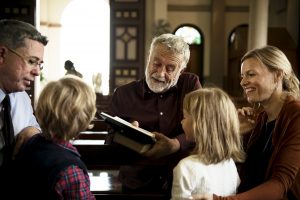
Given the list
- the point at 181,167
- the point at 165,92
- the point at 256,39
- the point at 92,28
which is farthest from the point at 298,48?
the point at 181,167

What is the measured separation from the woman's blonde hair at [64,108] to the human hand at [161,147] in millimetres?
428

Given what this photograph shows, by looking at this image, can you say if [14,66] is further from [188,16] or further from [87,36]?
[87,36]

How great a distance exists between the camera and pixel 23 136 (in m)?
1.78

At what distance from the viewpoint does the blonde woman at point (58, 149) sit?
1.50 metres

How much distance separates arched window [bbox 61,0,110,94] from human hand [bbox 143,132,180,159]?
11.4 metres

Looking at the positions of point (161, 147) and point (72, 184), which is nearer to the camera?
point (72, 184)

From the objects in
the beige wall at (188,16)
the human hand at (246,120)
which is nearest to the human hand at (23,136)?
the human hand at (246,120)

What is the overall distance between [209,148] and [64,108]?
0.62 meters

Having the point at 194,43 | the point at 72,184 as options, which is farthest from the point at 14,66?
the point at 194,43

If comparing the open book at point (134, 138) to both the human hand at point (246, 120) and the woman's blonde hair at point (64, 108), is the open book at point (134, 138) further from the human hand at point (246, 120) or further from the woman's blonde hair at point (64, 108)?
the human hand at point (246, 120)

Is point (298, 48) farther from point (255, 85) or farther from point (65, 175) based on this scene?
point (65, 175)

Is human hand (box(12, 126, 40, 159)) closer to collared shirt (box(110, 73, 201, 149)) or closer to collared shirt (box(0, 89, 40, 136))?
collared shirt (box(0, 89, 40, 136))

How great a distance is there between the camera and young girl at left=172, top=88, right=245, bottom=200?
1.68 meters

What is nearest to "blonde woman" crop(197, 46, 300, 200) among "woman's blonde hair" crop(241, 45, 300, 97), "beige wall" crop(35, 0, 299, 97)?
"woman's blonde hair" crop(241, 45, 300, 97)
